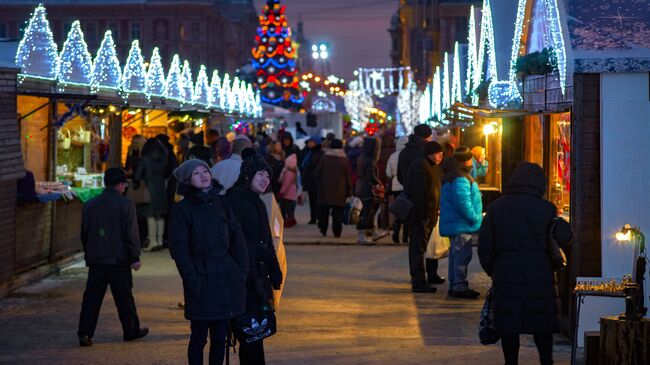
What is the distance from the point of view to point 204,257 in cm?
750

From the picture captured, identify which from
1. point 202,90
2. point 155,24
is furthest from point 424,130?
point 155,24

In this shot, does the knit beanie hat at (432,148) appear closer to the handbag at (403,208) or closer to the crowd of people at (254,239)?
the crowd of people at (254,239)

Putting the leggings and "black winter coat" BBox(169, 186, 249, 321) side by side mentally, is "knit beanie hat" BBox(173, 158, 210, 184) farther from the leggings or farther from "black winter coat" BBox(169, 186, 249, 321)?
the leggings

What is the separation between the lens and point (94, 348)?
1009 cm

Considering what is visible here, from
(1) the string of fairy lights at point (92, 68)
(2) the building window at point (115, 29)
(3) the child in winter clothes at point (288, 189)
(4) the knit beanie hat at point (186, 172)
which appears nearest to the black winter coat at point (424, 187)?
(1) the string of fairy lights at point (92, 68)

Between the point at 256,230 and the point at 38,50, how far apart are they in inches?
299

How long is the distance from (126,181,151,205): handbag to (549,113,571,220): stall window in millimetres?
7063

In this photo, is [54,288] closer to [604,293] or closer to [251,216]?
[251,216]

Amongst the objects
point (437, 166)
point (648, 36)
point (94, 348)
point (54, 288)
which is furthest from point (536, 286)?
point (54, 288)

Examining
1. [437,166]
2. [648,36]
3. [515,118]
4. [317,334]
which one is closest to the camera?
[648,36]

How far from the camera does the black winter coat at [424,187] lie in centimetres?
1358

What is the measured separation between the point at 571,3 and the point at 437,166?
3924 millimetres

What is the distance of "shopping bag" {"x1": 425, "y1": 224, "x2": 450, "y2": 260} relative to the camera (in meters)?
13.9

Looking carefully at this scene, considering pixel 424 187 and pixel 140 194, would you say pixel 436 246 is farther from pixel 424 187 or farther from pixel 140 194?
pixel 140 194
